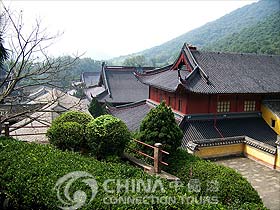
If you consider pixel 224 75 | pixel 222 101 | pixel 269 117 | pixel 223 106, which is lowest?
pixel 269 117

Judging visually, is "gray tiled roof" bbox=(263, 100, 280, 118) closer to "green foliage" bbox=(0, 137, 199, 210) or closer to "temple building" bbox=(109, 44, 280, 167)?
"temple building" bbox=(109, 44, 280, 167)

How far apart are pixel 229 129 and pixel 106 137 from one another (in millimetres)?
9647

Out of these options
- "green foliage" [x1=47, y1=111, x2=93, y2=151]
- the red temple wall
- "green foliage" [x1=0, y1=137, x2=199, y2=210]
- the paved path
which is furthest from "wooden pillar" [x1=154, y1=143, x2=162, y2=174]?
the red temple wall

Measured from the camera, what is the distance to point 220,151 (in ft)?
46.8

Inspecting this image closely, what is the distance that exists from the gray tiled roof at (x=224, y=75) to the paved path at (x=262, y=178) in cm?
384

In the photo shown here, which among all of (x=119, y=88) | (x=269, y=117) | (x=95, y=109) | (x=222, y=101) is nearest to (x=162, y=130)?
(x=222, y=101)

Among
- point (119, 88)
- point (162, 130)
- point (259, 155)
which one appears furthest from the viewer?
point (119, 88)

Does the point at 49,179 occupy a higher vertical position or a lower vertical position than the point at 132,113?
higher

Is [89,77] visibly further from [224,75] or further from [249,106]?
[249,106]

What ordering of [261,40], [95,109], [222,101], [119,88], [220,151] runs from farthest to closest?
[261,40], [119,88], [95,109], [222,101], [220,151]

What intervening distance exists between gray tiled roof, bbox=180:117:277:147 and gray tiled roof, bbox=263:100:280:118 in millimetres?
882

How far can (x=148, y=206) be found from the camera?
4.51 m

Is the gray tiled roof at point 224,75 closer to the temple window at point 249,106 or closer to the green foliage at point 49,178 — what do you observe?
the temple window at point 249,106

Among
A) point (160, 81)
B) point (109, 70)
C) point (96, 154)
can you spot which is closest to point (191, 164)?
point (96, 154)
